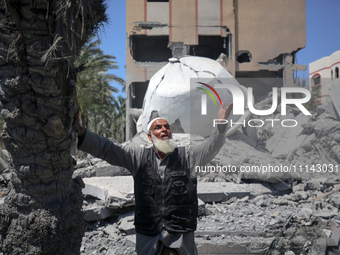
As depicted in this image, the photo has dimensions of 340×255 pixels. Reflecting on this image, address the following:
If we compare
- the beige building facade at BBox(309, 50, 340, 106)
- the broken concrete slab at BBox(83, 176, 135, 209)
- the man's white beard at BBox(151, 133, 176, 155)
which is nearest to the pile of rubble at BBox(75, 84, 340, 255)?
the broken concrete slab at BBox(83, 176, 135, 209)

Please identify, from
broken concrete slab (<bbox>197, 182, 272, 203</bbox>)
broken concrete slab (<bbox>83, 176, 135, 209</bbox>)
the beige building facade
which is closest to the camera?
broken concrete slab (<bbox>83, 176, 135, 209</bbox>)

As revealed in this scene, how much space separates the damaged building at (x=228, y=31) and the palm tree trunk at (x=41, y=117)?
51.4 feet

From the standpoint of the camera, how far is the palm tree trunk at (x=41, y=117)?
2723mm

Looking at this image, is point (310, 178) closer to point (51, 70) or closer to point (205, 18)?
point (51, 70)

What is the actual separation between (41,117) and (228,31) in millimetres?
18336

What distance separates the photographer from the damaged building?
63.2ft

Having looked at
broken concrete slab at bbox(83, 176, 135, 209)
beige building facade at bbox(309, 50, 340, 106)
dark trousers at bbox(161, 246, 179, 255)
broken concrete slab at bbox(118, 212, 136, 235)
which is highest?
beige building facade at bbox(309, 50, 340, 106)

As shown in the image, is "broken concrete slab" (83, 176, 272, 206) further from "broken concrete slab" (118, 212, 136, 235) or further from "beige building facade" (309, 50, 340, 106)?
"beige building facade" (309, 50, 340, 106)

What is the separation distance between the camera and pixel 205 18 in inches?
775

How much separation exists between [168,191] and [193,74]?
10051 millimetres

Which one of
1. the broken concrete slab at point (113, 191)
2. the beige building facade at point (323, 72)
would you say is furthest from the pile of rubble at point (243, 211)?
the beige building facade at point (323, 72)

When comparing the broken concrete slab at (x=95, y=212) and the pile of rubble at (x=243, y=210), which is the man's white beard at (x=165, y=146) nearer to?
the pile of rubble at (x=243, y=210)

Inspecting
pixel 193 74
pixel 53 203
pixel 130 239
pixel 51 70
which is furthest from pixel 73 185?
pixel 193 74

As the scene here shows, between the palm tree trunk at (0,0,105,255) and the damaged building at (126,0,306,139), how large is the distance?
15675 mm
